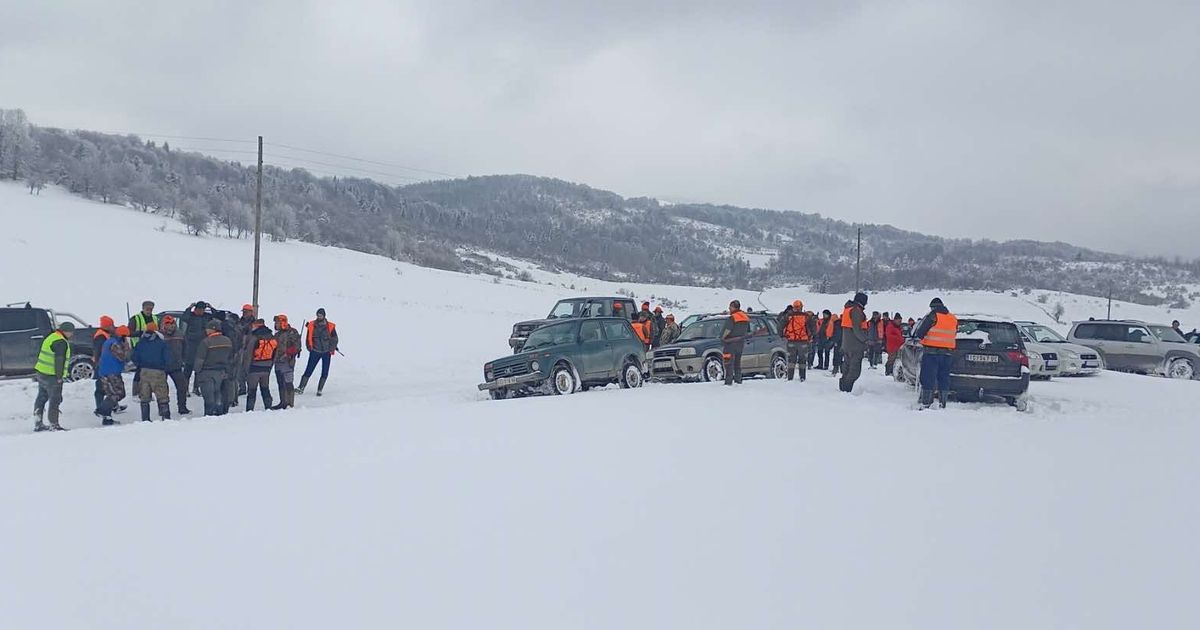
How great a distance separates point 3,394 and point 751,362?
1549 centimetres

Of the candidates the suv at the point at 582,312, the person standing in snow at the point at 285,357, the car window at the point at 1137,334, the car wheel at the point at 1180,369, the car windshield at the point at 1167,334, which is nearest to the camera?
the person standing in snow at the point at 285,357

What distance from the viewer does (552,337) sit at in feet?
51.5

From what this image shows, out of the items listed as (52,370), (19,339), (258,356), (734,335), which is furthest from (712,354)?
(19,339)

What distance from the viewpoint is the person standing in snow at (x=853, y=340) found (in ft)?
47.5

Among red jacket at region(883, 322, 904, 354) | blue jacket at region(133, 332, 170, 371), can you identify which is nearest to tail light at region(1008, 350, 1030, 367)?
red jacket at region(883, 322, 904, 354)

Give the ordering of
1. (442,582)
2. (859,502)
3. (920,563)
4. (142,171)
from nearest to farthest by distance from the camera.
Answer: (442,582)
(920,563)
(859,502)
(142,171)

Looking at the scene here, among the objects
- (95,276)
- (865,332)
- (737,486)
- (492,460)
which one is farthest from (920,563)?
(95,276)

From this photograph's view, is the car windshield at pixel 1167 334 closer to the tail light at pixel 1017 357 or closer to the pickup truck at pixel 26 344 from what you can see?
the tail light at pixel 1017 357

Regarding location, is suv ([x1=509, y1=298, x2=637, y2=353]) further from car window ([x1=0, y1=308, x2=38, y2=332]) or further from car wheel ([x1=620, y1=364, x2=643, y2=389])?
car window ([x1=0, y1=308, x2=38, y2=332])

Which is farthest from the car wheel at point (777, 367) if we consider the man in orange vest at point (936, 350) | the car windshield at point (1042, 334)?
the car windshield at point (1042, 334)

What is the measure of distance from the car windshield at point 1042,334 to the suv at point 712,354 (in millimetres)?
8122

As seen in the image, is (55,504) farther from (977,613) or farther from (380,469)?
(977,613)

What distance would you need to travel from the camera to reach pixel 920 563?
5.32m

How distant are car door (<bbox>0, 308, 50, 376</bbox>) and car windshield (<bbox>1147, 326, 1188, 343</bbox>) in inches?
1133
